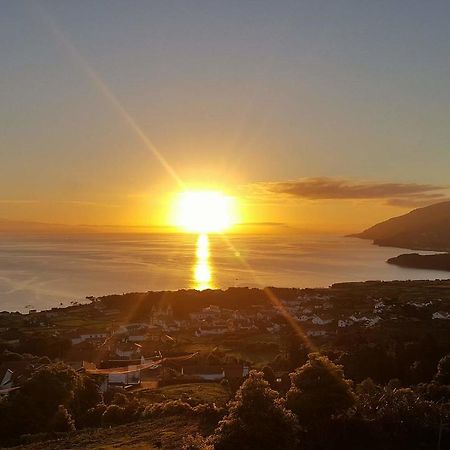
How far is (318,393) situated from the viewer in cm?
1272

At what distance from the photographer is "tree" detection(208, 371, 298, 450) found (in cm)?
1050

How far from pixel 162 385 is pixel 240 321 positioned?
25555 mm

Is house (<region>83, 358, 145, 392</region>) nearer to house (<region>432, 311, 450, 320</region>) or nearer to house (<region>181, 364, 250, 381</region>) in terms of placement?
house (<region>181, 364, 250, 381</region>)

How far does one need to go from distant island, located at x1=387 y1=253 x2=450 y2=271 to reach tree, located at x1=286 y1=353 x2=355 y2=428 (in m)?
121

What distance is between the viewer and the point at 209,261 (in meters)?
141

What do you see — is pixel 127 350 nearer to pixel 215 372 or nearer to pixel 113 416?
pixel 215 372

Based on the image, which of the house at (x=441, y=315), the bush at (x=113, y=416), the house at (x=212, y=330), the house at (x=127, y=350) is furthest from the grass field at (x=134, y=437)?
the house at (x=441, y=315)

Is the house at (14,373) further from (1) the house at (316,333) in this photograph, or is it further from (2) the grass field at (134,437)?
(1) the house at (316,333)

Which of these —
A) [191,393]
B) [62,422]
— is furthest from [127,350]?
[62,422]

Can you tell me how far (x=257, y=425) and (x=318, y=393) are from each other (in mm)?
2715

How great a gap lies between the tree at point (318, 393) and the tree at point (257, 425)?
1.41 m

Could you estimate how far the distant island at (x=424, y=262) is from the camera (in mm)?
125688

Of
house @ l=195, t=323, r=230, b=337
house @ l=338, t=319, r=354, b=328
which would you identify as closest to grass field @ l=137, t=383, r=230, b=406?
house @ l=195, t=323, r=230, b=337

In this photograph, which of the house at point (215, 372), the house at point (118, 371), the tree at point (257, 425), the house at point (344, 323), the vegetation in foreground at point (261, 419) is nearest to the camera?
the tree at point (257, 425)
